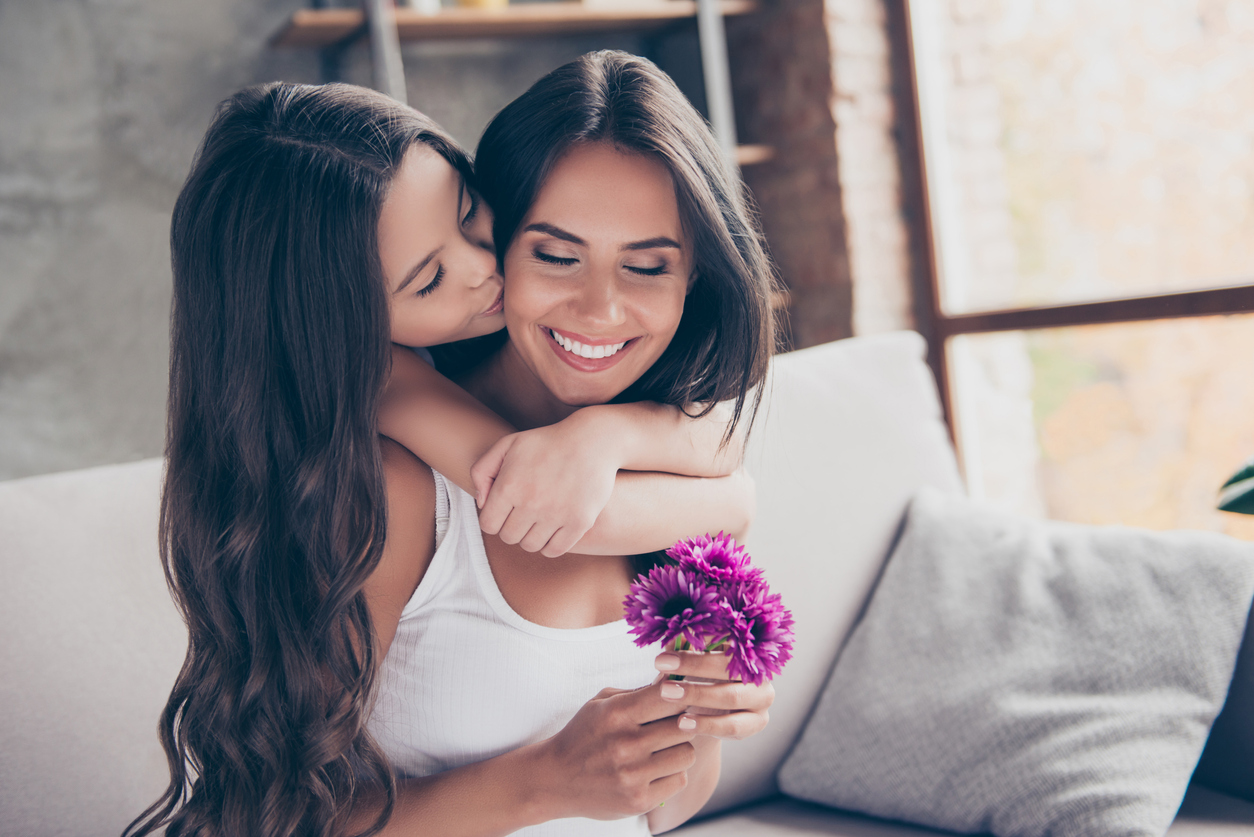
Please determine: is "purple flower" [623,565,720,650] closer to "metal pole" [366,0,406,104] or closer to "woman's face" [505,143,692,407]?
"woman's face" [505,143,692,407]

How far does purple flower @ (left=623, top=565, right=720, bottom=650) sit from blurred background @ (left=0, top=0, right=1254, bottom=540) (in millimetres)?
1993

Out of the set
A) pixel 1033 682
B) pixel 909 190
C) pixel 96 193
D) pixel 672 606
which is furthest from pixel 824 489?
pixel 96 193

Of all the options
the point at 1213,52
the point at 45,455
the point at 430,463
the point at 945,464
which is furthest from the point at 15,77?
the point at 1213,52

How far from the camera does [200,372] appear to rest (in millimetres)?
921

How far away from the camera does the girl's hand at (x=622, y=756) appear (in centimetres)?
82

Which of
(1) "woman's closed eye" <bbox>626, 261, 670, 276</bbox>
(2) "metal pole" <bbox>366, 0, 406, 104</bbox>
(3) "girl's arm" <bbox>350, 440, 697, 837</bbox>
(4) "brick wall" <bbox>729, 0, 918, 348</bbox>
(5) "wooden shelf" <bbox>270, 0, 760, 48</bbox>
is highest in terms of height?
(5) "wooden shelf" <bbox>270, 0, 760, 48</bbox>

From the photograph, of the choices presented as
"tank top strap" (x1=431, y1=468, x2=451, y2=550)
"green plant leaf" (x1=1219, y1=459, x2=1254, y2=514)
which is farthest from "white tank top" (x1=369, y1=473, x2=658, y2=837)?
"green plant leaf" (x1=1219, y1=459, x2=1254, y2=514)

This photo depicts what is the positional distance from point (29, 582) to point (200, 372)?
490 mm

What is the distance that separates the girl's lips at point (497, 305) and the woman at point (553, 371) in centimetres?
1

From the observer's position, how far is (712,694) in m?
0.78

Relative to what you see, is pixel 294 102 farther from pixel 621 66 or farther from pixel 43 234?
pixel 43 234

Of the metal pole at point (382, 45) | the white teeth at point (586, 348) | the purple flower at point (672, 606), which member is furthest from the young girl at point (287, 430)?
the metal pole at point (382, 45)

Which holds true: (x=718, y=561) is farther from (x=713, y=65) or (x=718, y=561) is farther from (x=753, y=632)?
(x=713, y=65)

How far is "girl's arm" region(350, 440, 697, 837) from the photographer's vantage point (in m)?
0.84
